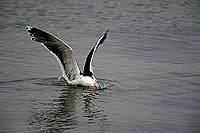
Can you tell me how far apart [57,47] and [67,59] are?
35 cm

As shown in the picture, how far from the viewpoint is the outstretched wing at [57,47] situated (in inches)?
433

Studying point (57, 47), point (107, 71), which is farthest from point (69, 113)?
point (107, 71)

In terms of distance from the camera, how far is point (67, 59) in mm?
11297

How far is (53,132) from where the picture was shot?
27.5 ft

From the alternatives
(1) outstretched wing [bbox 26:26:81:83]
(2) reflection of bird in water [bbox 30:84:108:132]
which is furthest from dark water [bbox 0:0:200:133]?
(1) outstretched wing [bbox 26:26:81:83]

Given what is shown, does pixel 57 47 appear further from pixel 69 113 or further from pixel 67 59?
pixel 69 113

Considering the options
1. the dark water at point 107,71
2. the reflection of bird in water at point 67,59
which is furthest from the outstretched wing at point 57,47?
the dark water at point 107,71

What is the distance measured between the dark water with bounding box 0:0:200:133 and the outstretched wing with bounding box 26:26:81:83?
46cm

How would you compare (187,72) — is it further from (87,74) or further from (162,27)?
(162,27)

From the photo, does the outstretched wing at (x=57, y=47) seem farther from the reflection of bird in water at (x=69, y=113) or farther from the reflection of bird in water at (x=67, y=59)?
the reflection of bird in water at (x=69, y=113)

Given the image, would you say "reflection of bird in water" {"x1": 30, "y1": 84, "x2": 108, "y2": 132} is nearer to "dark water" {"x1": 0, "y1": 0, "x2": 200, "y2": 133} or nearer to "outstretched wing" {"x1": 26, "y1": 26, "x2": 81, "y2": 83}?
"dark water" {"x1": 0, "y1": 0, "x2": 200, "y2": 133}

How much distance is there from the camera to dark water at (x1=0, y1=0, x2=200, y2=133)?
921 centimetres

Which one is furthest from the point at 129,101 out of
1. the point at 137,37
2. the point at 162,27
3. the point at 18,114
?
the point at 162,27

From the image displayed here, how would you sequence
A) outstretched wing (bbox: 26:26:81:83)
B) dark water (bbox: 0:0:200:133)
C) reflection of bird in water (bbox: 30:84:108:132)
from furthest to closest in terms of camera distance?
outstretched wing (bbox: 26:26:81:83), dark water (bbox: 0:0:200:133), reflection of bird in water (bbox: 30:84:108:132)
